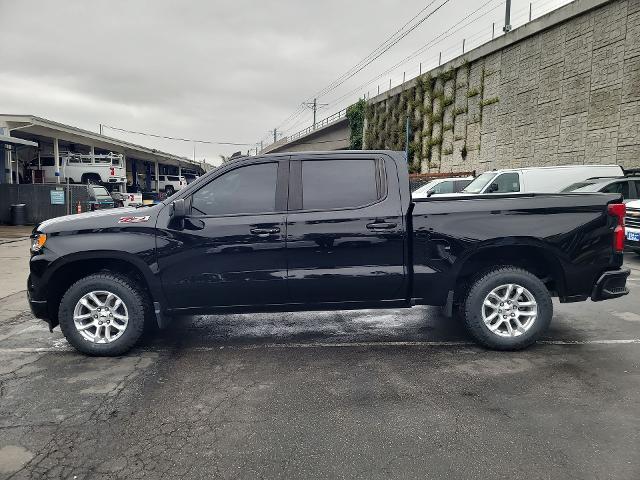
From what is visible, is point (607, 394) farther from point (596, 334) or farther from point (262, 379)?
point (262, 379)

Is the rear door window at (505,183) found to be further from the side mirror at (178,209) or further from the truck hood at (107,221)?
the truck hood at (107,221)

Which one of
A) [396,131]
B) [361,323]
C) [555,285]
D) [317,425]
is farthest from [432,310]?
[396,131]

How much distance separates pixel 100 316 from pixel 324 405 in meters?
2.48

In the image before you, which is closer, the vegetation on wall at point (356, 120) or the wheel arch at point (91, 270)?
the wheel arch at point (91, 270)

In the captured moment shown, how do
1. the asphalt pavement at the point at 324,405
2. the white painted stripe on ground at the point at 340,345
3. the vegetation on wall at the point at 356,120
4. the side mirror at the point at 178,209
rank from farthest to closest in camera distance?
the vegetation on wall at the point at 356,120
the white painted stripe on ground at the point at 340,345
the side mirror at the point at 178,209
the asphalt pavement at the point at 324,405

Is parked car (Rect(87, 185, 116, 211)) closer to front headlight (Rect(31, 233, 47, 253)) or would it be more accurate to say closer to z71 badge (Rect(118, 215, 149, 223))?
front headlight (Rect(31, 233, 47, 253))

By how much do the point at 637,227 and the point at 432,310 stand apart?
5.59m

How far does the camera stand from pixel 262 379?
4.02 metres

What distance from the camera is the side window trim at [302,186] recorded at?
15.1ft

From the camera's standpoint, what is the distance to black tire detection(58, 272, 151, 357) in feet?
14.9

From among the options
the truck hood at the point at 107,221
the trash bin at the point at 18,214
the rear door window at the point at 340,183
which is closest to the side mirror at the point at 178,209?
the truck hood at the point at 107,221

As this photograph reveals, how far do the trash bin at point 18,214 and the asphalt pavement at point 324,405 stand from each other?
1565cm

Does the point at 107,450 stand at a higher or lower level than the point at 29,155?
lower

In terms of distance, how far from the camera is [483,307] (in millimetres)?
4641
